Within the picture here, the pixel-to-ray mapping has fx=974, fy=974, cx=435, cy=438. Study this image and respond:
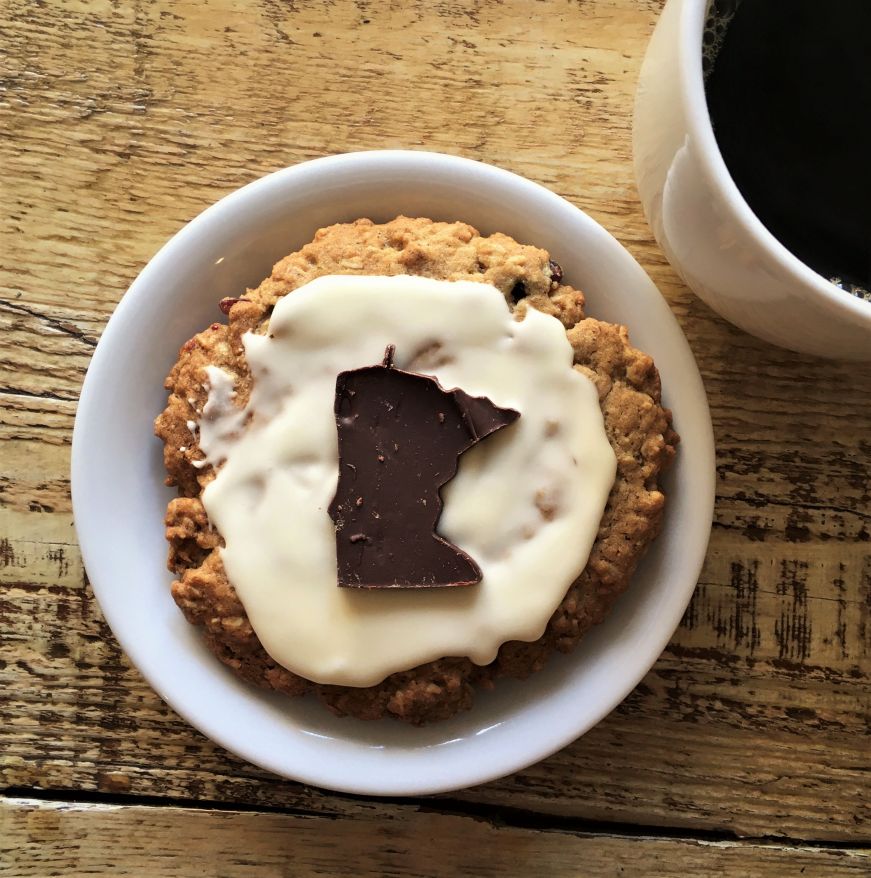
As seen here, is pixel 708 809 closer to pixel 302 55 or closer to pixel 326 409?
pixel 326 409

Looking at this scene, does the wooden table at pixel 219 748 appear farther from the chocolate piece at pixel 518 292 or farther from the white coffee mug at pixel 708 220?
the white coffee mug at pixel 708 220

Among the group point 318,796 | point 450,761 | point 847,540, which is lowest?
point 318,796

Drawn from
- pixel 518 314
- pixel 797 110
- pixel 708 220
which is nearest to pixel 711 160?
pixel 708 220

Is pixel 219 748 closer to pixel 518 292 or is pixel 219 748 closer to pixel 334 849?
pixel 334 849

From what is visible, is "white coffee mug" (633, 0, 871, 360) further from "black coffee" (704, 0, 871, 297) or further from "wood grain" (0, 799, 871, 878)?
"wood grain" (0, 799, 871, 878)

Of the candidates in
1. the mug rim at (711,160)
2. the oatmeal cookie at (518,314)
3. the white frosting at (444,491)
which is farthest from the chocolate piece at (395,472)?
the mug rim at (711,160)

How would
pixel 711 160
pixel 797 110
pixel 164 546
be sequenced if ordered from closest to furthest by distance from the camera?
pixel 711 160 < pixel 797 110 < pixel 164 546

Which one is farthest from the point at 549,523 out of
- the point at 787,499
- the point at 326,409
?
the point at 787,499
